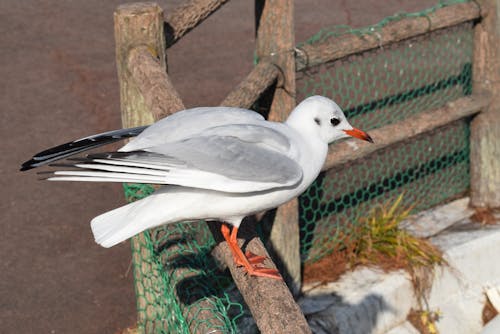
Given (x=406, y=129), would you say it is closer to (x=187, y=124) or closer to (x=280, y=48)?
(x=280, y=48)

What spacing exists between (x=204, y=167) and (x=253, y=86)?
1.31 metres

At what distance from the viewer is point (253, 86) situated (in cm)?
383

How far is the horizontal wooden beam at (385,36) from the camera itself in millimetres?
4301

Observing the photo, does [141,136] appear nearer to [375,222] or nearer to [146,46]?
[146,46]

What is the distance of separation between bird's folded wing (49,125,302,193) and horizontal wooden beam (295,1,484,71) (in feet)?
5.11

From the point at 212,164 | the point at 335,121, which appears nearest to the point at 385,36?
the point at 335,121

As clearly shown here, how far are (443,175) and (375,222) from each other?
39.3 inches

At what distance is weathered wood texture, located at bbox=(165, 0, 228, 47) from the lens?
3.76 metres

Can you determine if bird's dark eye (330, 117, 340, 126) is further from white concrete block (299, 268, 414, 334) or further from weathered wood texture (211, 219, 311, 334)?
white concrete block (299, 268, 414, 334)

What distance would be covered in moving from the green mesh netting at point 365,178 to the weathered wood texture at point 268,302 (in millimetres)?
378

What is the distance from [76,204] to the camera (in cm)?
550

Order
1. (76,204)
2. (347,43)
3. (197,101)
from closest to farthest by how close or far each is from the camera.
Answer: (347,43) < (76,204) < (197,101)

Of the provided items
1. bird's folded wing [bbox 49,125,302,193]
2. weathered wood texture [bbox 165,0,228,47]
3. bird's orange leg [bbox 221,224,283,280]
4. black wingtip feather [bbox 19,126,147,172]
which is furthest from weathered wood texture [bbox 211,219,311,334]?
weathered wood texture [bbox 165,0,228,47]

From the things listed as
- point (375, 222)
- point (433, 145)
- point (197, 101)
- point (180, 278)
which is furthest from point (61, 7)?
point (180, 278)
